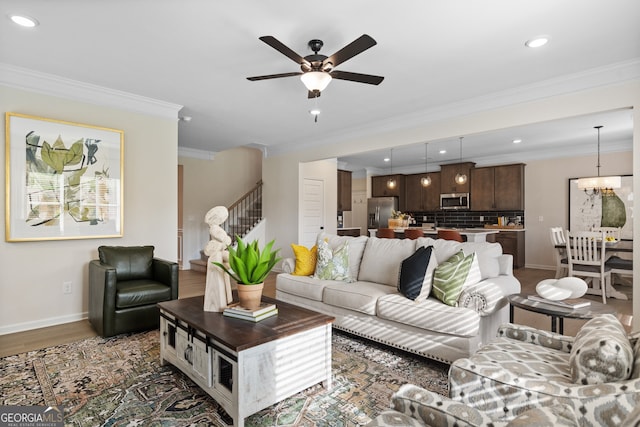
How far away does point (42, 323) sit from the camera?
3570mm

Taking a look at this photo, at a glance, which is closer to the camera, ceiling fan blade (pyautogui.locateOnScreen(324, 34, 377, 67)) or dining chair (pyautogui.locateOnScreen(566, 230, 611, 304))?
ceiling fan blade (pyautogui.locateOnScreen(324, 34, 377, 67))

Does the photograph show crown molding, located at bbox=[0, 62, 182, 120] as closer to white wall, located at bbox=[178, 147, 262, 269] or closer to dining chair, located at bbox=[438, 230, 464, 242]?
white wall, located at bbox=[178, 147, 262, 269]

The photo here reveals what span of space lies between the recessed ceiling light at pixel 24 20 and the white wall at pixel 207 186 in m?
4.70

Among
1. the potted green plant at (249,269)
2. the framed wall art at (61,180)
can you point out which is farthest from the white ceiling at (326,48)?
the potted green plant at (249,269)

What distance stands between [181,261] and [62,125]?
416cm

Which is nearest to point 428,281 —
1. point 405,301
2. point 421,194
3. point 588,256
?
point 405,301

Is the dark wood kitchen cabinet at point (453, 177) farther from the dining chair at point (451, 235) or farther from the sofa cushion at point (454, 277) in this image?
the sofa cushion at point (454, 277)

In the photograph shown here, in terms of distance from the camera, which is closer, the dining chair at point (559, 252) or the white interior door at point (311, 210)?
the dining chair at point (559, 252)

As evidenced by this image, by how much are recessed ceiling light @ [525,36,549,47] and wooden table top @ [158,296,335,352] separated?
2.76 meters

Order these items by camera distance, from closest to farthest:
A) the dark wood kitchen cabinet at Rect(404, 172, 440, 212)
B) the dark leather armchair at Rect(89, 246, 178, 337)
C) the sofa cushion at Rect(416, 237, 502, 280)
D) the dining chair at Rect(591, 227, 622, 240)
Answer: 1. the sofa cushion at Rect(416, 237, 502, 280)
2. the dark leather armchair at Rect(89, 246, 178, 337)
3. the dining chair at Rect(591, 227, 622, 240)
4. the dark wood kitchen cabinet at Rect(404, 172, 440, 212)

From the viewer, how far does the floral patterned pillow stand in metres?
3.64

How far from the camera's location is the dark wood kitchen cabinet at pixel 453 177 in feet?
27.4

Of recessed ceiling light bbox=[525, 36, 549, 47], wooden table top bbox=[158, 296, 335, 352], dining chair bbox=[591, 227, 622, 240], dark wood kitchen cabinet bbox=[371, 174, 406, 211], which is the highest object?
recessed ceiling light bbox=[525, 36, 549, 47]

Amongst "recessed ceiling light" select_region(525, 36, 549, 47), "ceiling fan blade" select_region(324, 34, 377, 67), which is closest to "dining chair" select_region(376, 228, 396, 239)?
"recessed ceiling light" select_region(525, 36, 549, 47)
